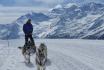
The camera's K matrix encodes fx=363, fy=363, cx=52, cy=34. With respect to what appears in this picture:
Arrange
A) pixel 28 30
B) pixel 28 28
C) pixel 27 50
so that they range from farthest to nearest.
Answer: pixel 28 30 → pixel 28 28 → pixel 27 50

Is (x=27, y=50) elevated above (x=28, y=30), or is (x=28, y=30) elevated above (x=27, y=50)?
(x=28, y=30)

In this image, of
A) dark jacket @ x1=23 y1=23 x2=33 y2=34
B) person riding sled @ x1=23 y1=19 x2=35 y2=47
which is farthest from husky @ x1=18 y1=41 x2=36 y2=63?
dark jacket @ x1=23 y1=23 x2=33 y2=34

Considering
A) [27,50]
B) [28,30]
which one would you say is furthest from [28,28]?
[27,50]

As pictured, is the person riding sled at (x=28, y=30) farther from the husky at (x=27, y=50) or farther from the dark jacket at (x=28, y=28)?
the husky at (x=27, y=50)

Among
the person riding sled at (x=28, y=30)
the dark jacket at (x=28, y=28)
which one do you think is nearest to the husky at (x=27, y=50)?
the person riding sled at (x=28, y=30)

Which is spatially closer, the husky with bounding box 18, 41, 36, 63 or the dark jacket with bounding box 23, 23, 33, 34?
the husky with bounding box 18, 41, 36, 63

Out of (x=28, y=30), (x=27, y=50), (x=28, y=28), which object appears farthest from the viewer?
(x=28, y=30)

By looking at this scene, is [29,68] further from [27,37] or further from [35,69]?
[27,37]

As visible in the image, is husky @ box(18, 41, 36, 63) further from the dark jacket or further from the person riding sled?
the dark jacket

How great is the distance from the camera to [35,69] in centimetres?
1767

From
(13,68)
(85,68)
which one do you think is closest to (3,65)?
(13,68)

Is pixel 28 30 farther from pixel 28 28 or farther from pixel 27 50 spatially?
pixel 27 50

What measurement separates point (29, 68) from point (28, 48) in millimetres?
4239

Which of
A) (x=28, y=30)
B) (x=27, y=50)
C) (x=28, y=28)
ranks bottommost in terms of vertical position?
(x=27, y=50)
